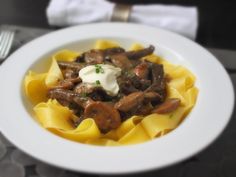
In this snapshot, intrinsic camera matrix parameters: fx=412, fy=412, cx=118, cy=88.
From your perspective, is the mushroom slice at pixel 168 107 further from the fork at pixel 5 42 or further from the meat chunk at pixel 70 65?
the fork at pixel 5 42

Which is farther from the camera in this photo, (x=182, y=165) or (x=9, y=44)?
(x=9, y=44)

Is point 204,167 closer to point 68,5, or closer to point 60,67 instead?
point 60,67

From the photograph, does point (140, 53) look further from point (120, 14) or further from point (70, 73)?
point (120, 14)

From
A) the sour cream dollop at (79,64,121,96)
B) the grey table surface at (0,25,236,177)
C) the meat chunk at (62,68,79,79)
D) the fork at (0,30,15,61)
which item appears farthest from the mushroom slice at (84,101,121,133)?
the fork at (0,30,15,61)

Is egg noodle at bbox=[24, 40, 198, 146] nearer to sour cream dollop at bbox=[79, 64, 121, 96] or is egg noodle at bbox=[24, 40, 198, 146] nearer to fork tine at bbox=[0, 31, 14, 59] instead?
sour cream dollop at bbox=[79, 64, 121, 96]

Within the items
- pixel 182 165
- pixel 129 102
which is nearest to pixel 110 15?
pixel 129 102
